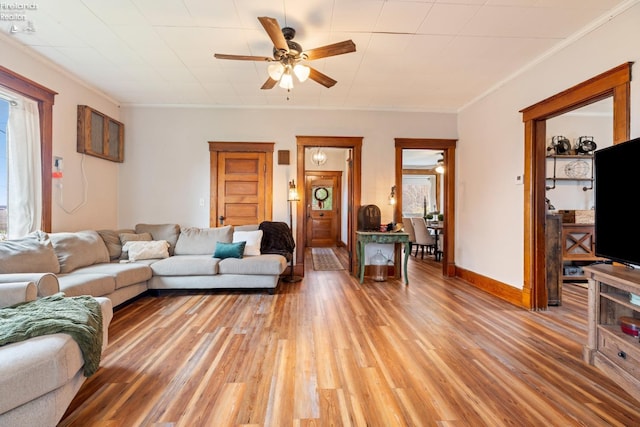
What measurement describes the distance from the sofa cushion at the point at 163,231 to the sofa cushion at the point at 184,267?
59cm

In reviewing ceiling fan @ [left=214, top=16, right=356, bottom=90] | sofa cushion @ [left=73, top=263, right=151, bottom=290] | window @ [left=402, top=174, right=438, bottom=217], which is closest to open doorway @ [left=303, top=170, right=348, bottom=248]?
window @ [left=402, top=174, right=438, bottom=217]

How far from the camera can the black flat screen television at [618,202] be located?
185 cm

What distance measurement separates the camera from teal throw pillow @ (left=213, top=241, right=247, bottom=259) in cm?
387

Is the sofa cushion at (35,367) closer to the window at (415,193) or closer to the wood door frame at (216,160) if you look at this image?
Answer: the wood door frame at (216,160)

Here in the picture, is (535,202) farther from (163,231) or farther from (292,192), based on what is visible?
(163,231)

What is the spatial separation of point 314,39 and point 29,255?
331cm

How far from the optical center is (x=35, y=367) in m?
1.28

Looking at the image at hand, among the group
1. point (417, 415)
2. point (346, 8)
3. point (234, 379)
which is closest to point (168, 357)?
point (234, 379)

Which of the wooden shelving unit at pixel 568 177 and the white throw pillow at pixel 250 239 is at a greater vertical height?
the wooden shelving unit at pixel 568 177

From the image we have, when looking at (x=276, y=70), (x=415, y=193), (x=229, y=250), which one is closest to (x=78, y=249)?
(x=229, y=250)

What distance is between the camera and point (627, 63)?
2.30 meters

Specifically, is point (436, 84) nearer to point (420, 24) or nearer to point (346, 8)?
point (420, 24)

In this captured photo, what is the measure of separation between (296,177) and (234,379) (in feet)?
11.0

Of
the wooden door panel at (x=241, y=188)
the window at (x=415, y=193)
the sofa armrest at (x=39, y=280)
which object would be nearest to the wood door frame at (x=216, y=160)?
the wooden door panel at (x=241, y=188)
